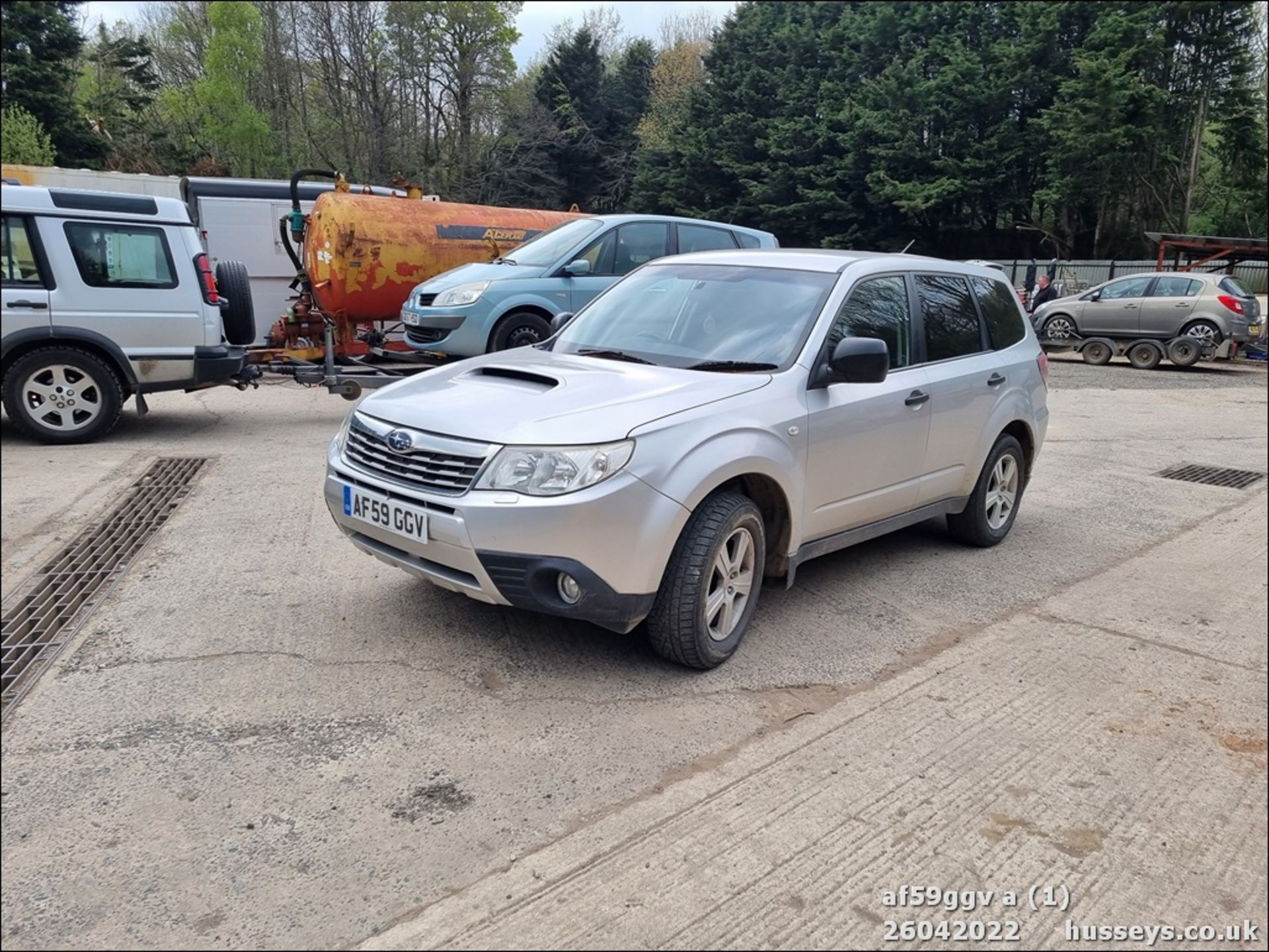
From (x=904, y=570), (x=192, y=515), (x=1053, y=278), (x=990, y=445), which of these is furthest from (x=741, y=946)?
(x=1053, y=278)

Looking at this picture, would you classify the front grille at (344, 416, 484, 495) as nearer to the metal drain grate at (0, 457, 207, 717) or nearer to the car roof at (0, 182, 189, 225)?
the metal drain grate at (0, 457, 207, 717)

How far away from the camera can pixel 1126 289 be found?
18266 millimetres

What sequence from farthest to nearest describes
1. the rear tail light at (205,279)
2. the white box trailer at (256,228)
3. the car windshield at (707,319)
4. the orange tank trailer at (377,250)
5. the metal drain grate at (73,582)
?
the white box trailer at (256,228) → the orange tank trailer at (377,250) → the rear tail light at (205,279) → the car windshield at (707,319) → the metal drain grate at (73,582)

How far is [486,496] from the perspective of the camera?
3389 millimetres

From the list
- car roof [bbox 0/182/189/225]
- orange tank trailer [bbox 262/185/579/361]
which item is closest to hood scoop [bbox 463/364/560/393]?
car roof [bbox 0/182/189/225]

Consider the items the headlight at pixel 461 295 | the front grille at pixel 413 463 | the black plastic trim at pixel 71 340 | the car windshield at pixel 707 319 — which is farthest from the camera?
the headlight at pixel 461 295

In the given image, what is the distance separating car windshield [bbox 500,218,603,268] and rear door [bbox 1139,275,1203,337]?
505 inches

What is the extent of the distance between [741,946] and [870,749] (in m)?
1.15

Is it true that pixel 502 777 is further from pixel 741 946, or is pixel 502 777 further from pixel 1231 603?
pixel 1231 603

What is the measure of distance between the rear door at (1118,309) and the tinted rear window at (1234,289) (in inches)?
47.8

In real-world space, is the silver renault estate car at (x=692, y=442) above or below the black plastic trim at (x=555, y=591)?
above

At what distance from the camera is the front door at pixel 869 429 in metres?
4.24

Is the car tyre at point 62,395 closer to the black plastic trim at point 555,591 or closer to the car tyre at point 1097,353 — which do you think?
the black plastic trim at point 555,591

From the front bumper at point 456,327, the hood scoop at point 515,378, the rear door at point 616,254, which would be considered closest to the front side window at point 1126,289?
the rear door at point 616,254
